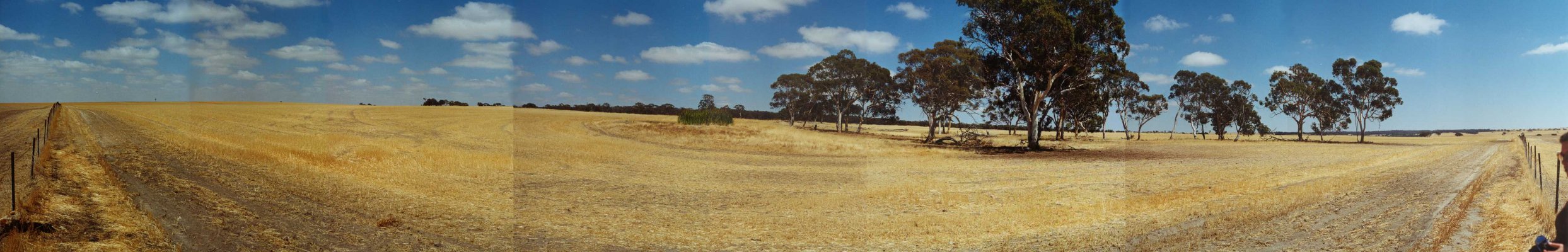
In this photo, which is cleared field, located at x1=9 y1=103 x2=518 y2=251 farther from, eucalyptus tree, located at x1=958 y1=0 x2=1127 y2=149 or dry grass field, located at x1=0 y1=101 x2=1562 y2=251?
eucalyptus tree, located at x1=958 y1=0 x2=1127 y2=149

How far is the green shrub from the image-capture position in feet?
173

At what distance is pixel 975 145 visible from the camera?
124ft

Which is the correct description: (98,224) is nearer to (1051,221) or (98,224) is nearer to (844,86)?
(1051,221)

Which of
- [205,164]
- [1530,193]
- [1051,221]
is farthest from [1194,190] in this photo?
[205,164]

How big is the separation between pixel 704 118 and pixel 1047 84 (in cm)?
2867

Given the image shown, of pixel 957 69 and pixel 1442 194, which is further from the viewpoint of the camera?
pixel 957 69

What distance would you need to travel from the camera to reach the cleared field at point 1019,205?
26.8ft

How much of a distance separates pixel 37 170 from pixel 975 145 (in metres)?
35.8

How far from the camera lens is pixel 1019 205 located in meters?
11.8

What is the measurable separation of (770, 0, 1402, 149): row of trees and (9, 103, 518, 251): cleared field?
24.2 meters

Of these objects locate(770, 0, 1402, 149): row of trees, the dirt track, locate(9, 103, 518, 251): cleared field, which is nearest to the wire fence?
locate(9, 103, 518, 251): cleared field

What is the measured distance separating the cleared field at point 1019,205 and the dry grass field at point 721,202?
7 centimetres

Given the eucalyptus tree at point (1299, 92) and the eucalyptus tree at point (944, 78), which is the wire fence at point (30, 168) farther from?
the eucalyptus tree at point (1299, 92)

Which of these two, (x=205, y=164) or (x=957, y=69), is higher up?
(x=957, y=69)
